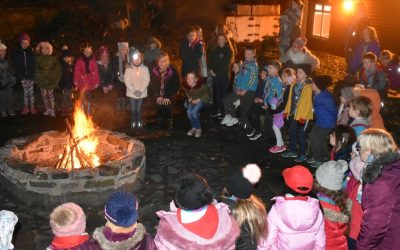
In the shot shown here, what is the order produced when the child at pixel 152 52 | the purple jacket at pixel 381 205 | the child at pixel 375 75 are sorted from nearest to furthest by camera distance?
1. the purple jacket at pixel 381 205
2. the child at pixel 375 75
3. the child at pixel 152 52

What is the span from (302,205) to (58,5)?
1799 cm

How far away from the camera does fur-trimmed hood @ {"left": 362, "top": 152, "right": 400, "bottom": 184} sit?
4117mm

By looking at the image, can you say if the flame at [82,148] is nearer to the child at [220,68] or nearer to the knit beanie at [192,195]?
the knit beanie at [192,195]

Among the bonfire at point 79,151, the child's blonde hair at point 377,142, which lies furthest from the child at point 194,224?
the bonfire at point 79,151

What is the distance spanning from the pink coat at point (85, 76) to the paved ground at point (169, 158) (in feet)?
3.16

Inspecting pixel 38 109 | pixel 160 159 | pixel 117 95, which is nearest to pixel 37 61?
pixel 38 109

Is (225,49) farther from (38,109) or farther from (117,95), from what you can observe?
(38,109)

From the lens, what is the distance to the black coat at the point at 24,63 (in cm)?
1153

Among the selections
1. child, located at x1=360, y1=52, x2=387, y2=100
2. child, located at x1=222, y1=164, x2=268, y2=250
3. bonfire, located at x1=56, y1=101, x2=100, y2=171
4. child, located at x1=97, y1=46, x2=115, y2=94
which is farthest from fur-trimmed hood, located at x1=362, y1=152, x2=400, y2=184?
child, located at x1=97, y1=46, x2=115, y2=94

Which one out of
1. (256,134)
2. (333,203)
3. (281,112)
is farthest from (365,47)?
(333,203)

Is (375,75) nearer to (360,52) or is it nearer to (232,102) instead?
(360,52)

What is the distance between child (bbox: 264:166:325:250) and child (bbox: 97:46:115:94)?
8163 millimetres

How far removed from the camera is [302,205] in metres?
4.34

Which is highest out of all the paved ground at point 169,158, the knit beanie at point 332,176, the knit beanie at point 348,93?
the knit beanie at point 348,93
